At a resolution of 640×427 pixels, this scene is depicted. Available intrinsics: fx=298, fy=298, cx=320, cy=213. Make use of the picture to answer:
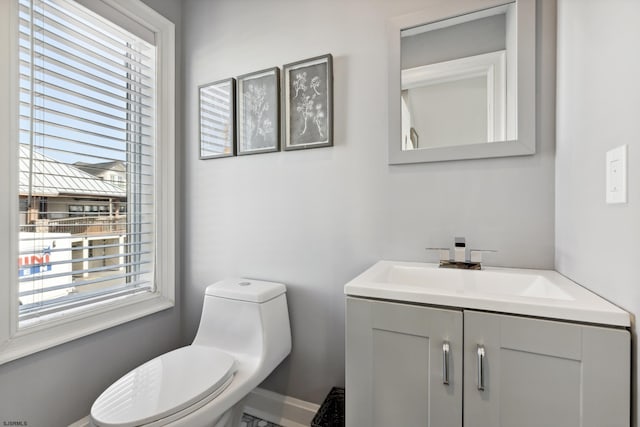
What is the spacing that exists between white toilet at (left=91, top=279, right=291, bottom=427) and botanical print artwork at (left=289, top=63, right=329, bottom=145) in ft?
2.53

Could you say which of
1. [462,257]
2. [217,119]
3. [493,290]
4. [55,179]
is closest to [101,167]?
[55,179]

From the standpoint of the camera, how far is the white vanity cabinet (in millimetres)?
676

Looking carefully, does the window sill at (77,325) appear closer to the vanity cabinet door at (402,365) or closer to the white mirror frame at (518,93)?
the vanity cabinet door at (402,365)

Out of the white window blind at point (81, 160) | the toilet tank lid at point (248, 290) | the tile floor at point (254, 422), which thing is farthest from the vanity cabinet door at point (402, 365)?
the white window blind at point (81, 160)

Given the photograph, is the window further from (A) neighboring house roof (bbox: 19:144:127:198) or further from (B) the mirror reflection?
(B) the mirror reflection

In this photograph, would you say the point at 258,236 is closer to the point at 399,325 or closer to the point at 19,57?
the point at 399,325

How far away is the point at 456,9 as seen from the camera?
3.99 feet

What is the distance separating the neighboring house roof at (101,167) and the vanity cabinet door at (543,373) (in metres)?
1.72

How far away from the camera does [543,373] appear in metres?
0.72

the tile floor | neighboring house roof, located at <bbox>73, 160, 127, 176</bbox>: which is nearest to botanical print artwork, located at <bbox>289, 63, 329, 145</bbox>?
neighboring house roof, located at <bbox>73, 160, 127, 176</bbox>

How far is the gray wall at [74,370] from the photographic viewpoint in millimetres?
1168

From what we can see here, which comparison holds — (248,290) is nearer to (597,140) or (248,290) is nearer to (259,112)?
(259,112)

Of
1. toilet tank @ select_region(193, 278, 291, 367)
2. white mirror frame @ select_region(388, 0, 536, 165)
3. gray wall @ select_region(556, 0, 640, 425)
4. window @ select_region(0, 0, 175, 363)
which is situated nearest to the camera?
gray wall @ select_region(556, 0, 640, 425)

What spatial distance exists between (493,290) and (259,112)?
1367 mm
